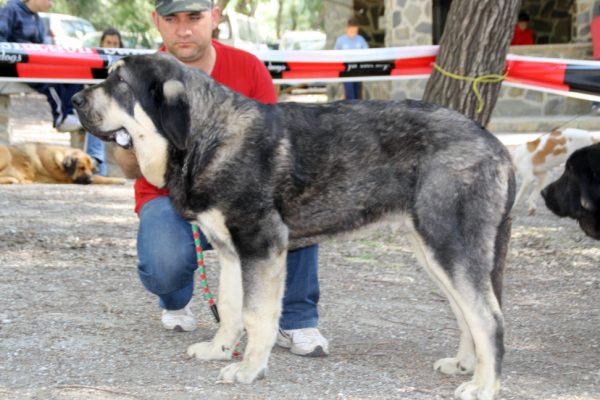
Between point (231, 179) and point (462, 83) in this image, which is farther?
point (462, 83)

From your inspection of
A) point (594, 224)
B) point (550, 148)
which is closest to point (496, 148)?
point (594, 224)

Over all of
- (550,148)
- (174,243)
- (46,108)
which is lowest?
(46,108)

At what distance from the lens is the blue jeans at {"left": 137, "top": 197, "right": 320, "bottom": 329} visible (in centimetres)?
501

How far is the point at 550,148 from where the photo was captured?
9797mm

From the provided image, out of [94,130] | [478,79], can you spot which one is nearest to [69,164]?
[478,79]

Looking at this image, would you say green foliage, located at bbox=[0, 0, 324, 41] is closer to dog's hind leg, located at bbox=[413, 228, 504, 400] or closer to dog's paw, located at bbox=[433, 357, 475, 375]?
dog's paw, located at bbox=[433, 357, 475, 375]

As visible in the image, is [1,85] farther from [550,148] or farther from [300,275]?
[300,275]

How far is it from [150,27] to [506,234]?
98.8ft

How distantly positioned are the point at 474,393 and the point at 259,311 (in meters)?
1.06

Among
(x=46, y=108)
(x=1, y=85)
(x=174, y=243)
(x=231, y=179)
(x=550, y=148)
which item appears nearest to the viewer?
(x=231, y=179)

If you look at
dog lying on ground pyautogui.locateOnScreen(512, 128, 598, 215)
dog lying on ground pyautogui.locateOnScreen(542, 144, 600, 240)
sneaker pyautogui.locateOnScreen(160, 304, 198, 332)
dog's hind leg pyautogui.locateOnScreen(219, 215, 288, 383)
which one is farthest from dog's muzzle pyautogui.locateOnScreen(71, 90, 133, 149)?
dog lying on ground pyautogui.locateOnScreen(512, 128, 598, 215)

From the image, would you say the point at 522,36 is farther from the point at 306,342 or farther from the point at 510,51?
the point at 306,342

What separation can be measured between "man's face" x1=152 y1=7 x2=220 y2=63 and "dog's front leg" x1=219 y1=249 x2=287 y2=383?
4.44ft

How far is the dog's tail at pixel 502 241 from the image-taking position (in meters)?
4.21
